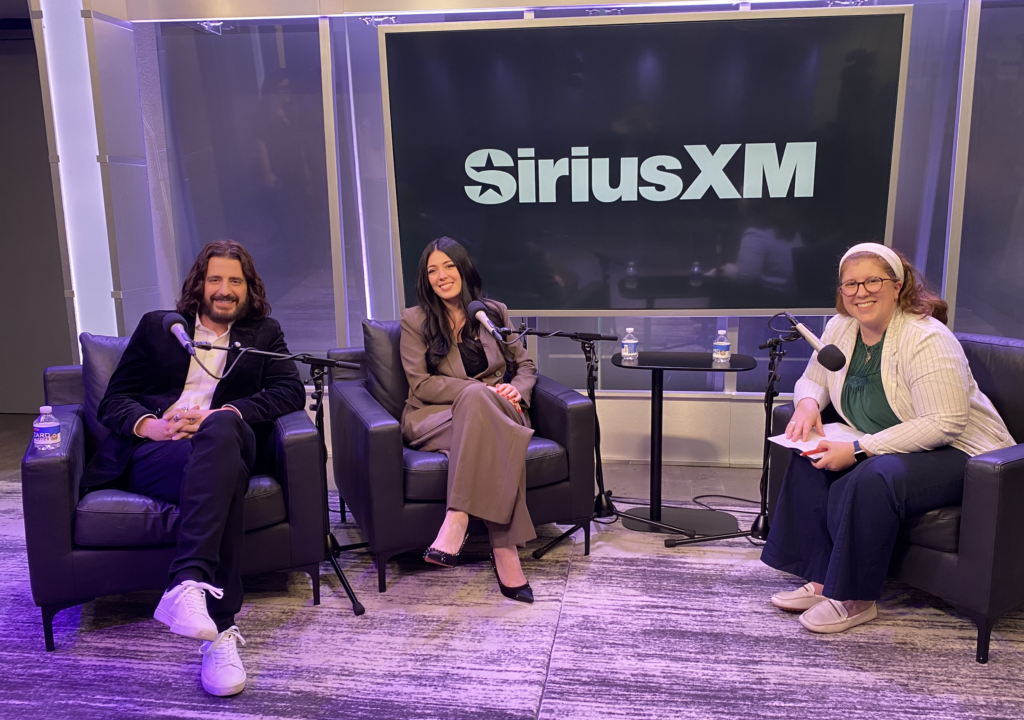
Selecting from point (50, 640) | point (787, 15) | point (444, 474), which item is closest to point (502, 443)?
point (444, 474)

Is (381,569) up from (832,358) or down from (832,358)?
down

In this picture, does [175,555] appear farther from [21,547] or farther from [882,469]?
[882,469]

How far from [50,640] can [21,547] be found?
1.02 m

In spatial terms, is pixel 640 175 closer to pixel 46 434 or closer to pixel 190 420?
pixel 190 420

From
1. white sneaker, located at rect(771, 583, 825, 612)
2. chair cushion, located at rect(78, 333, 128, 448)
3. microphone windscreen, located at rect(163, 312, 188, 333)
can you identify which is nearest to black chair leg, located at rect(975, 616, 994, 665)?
white sneaker, located at rect(771, 583, 825, 612)

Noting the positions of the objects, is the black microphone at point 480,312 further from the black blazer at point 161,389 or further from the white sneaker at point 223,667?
the white sneaker at point 223,667

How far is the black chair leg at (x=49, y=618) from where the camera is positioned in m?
2.49

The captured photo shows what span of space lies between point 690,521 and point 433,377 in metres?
1.33

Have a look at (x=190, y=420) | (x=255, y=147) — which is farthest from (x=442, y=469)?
(x=255, y=147)

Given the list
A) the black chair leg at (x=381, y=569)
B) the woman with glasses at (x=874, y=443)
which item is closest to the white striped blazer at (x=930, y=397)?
the woman with glasses at (x=874, y=443)

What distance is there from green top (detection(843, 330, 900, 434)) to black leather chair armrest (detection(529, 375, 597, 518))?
0.95 metres

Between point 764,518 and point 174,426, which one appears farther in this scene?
point 764,518

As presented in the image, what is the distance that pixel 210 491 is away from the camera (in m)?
2.38

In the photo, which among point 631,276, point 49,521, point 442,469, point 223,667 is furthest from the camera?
point 631,276
